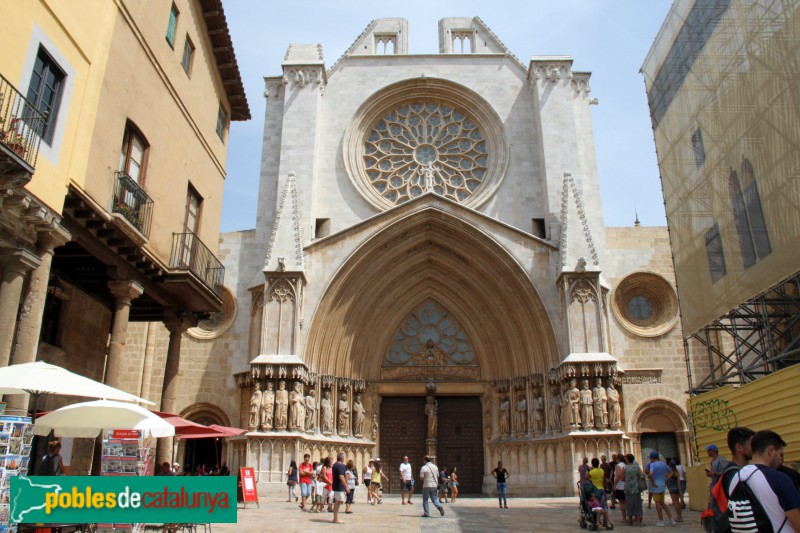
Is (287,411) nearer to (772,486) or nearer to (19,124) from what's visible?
(19,124)

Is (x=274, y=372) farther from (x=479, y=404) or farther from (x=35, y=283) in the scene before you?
(x=35, y=283)

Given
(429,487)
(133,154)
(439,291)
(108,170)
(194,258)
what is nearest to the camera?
(108,170)

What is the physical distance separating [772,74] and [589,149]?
10.7 meters

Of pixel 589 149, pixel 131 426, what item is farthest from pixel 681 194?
pixel 131 426

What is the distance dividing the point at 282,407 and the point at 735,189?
12379 millimetres

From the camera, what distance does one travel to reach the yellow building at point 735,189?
40.8 feet

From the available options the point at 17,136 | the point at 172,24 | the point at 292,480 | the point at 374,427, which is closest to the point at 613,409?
the point at 374,427

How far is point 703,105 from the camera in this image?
1598cm

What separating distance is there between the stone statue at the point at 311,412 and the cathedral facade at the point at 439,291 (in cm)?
5

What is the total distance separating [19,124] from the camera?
8.64m

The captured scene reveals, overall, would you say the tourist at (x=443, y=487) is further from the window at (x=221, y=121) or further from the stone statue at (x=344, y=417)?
the window at (x=221, y=121)

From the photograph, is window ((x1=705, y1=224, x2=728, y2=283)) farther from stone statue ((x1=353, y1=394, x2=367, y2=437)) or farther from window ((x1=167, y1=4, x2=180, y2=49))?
window ((x1=167, y1=4, x2=180, y2=49))

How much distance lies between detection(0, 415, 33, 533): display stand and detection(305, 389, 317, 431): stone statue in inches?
453

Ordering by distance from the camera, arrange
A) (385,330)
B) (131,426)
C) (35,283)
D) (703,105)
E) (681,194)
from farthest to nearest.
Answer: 1. (385,330)
2. (681,194)
3. (703,105)
4. (35,283)
5. (131,426)
